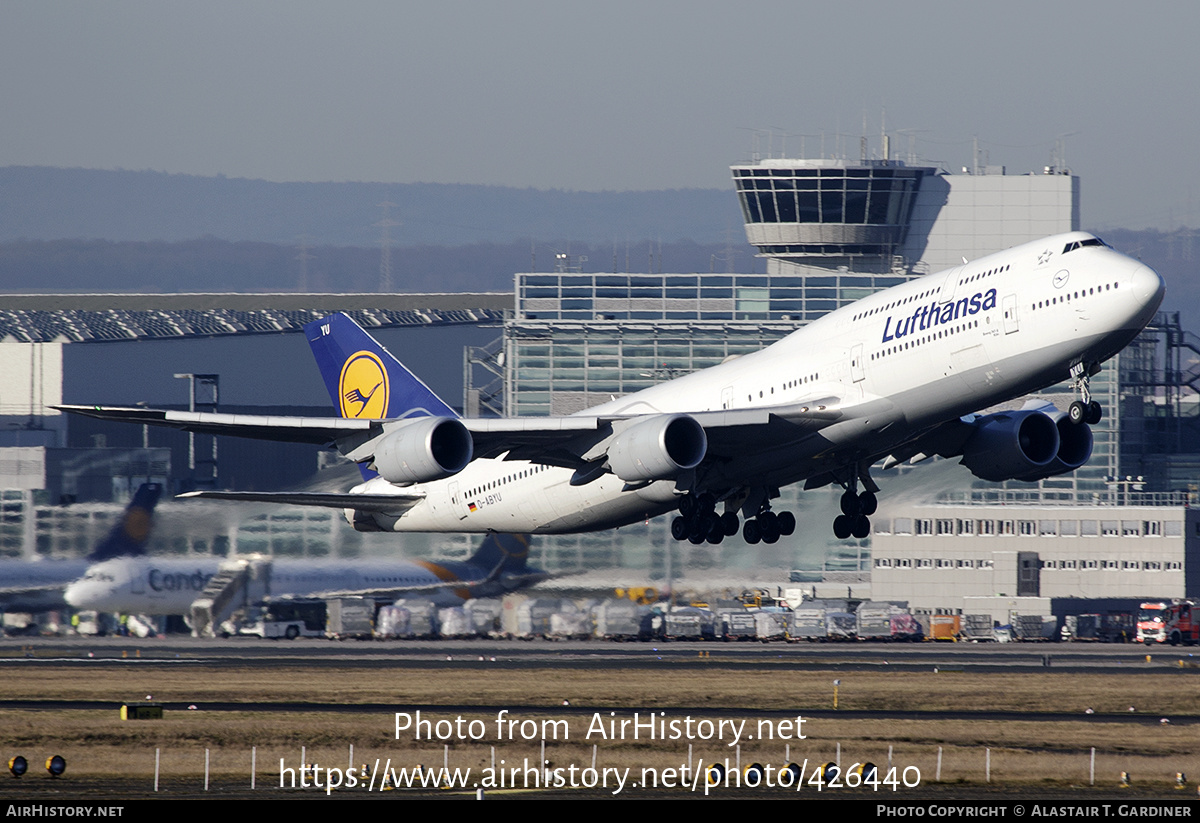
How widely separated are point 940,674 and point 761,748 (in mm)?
19412

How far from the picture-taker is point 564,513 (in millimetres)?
45656

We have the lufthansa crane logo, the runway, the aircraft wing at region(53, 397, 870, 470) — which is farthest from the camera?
the runway

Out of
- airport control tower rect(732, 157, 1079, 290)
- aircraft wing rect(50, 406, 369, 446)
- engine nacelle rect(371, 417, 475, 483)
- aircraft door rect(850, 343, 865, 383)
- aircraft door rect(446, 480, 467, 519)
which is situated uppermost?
airport control tower rect(732, 157, 1079, 290)

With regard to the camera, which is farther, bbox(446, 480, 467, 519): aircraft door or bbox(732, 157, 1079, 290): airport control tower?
bbox(732, 157, 1079, 290): airport control tower

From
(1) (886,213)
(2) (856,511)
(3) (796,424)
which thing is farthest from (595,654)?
(1) (886,213)

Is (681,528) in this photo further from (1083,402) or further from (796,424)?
(1083,402)

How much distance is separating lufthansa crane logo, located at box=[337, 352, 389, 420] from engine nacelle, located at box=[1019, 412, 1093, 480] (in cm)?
1988

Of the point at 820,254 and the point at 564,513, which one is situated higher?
the point at 820,254

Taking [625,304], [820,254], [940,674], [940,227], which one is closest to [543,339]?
[625,304]

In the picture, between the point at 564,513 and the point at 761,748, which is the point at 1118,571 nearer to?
the point at 564,513

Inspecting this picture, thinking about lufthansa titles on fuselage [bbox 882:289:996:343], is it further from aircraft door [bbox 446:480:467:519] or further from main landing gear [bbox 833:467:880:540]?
aircraft door [bbox 446:480:467:519]

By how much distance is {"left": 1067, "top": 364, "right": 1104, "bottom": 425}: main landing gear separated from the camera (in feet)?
120

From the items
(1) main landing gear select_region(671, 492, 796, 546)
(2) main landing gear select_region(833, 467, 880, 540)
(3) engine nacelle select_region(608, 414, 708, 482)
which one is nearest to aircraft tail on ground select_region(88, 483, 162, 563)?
(1) main landing gear select_region(671, 492, 796, 546)

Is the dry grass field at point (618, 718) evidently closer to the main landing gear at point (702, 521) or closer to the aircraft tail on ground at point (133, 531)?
the main landing gear at point (702, 521)
